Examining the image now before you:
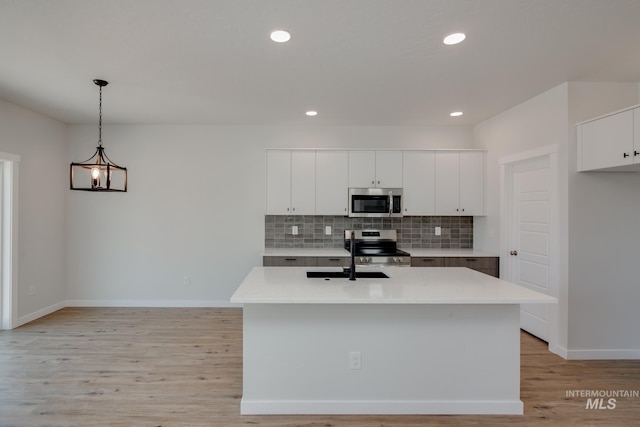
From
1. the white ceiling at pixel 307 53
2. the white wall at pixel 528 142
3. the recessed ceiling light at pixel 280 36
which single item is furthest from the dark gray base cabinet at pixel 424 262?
the recessed ceiling light at pixel 280 36

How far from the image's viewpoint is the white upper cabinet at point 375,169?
4.55m

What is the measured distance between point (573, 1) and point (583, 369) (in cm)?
292

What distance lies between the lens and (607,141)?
2820mm

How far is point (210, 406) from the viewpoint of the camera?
92.4 inches

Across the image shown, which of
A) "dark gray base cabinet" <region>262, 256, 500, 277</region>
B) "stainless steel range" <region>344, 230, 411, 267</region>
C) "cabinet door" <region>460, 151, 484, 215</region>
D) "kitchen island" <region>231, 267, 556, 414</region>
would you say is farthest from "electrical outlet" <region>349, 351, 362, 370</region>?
"cabinet door" <region>460, 151, 484, 215</region>

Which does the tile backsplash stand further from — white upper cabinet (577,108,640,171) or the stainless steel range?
white upper cabinet (577,108,640,171)

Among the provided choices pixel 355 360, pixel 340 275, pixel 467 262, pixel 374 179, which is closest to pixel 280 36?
pixel 340 275

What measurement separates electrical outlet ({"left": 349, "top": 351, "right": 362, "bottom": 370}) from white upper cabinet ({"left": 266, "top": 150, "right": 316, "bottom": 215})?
2.49 meters

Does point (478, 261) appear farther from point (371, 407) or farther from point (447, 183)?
point (371, 407)

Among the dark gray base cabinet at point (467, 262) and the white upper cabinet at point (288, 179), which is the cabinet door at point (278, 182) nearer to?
the white upper cabinet at point (288, 179)

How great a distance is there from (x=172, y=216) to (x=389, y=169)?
3175 millimetres

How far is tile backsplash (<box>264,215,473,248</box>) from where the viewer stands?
481cm

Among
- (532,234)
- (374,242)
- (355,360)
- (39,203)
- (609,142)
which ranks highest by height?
(609,142)

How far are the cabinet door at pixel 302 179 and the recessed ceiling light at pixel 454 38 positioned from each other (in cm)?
239
